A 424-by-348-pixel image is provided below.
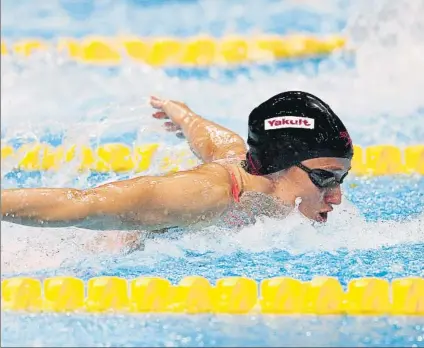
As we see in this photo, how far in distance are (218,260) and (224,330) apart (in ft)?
1.75

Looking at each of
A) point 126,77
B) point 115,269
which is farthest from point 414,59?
point 115,269

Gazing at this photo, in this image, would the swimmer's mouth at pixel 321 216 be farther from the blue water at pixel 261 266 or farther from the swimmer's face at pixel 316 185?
the blue water at pixel 261 266

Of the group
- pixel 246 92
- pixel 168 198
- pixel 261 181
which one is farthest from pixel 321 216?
pixel 246 92

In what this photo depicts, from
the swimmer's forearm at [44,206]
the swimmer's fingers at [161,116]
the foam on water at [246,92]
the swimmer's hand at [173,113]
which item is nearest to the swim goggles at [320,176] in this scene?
the foam on water at [246,92]

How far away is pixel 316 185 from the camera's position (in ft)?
8.18

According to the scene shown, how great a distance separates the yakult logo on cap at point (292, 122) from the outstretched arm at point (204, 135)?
0.38 metres

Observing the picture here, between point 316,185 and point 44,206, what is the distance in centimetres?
85

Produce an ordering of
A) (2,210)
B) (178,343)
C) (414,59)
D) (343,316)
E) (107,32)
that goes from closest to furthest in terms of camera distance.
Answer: (2,210)
(178,343)
(343,316)
(414,59)
(107,32)

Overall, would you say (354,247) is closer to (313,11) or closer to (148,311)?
(148,311)

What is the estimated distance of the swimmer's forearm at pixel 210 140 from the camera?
2.98m

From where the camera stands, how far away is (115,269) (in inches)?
107

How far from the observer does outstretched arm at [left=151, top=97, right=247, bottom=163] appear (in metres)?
2.99

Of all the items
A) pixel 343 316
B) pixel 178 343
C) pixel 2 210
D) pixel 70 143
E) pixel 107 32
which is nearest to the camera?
pixel 2 210

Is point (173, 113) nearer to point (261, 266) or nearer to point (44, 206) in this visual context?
point (261, 266)
